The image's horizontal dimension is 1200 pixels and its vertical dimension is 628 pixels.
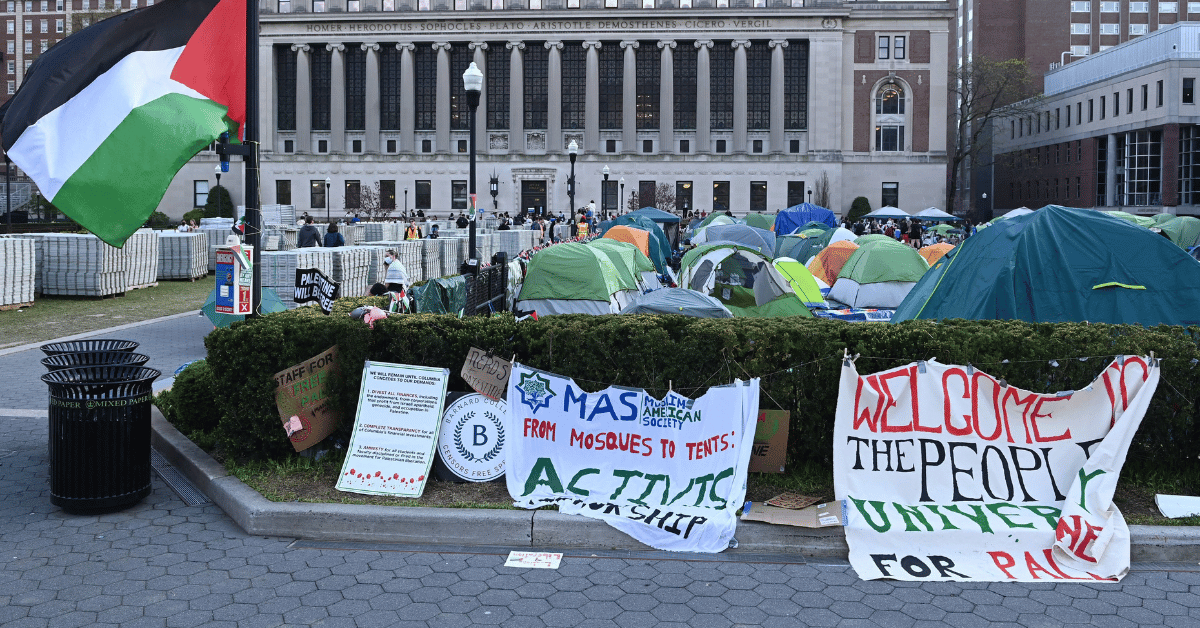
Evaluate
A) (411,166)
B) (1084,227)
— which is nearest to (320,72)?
(411,166)

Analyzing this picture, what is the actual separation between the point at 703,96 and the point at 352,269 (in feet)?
202

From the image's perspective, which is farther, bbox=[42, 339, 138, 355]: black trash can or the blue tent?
the blue tent

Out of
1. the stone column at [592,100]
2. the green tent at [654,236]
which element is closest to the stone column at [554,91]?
the stone column at [592,100]

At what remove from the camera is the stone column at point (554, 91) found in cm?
8069

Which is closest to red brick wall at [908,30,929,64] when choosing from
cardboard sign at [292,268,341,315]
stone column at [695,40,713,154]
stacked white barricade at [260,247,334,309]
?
stone column at [695,40,713,154]

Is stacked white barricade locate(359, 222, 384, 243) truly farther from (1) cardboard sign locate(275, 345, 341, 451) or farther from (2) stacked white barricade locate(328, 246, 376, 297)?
(1) cardboard sign locate(275, 345, 341, 451)

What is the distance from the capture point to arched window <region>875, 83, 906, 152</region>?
79.6 m

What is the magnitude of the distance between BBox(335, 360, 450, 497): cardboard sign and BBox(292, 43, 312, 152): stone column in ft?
263

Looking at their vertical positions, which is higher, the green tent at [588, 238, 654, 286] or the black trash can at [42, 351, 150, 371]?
the green tent at [588, 238, 654, 286]

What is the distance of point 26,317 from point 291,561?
16.9m

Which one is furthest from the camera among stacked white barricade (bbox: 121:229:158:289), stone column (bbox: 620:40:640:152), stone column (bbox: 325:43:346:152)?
stone column (bbox: 325:43:346:152)

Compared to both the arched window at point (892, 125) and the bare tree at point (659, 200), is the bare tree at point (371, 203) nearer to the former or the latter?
the bare tree at point (659, 200)

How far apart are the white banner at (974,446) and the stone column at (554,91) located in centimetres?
7452

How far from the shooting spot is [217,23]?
8.26 m
